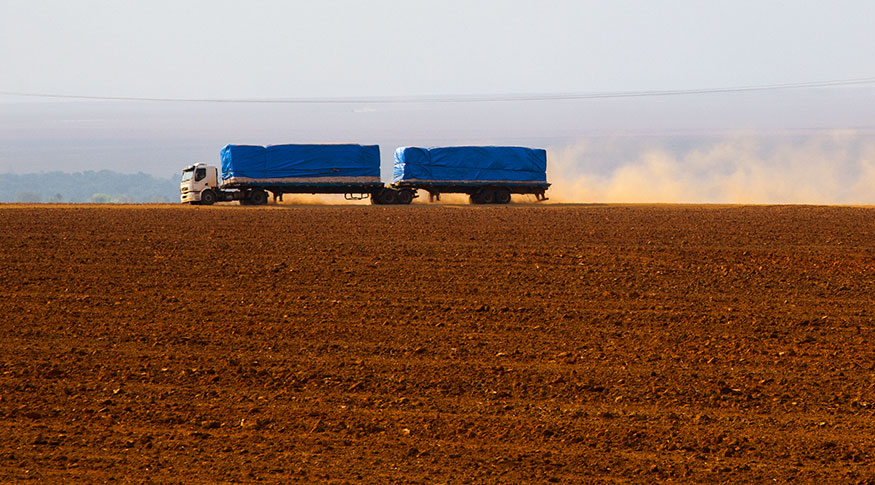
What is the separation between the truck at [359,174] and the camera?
149 feet

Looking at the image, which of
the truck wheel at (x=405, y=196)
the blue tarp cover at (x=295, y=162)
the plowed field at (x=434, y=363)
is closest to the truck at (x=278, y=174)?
the blue tarp cover at (x=295, y=162)

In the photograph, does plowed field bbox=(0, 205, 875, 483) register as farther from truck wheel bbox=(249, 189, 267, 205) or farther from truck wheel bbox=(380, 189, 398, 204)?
truck wheel bbox=(380, 189, 398, 204)

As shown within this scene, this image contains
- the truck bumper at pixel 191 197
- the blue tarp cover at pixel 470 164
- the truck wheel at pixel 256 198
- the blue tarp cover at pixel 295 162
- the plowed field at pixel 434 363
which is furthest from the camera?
the blue tarp cover at pixel 470 164

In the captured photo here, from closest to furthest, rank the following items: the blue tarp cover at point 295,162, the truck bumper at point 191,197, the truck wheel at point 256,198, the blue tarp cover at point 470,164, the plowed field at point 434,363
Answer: the plowed field at point 434,363 < the truck wheel at point 256,198 < the truck bumper at point 191,197 < the blue tarp cover at point 295,162 < the blue tarp cover at point 470,164

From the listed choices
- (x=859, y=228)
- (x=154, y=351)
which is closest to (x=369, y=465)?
(x=154, y=351)

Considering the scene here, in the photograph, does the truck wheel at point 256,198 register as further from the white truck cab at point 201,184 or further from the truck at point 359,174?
the white truck cab at point 201,184

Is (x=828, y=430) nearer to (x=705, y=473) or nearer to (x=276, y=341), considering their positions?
(x=705, y=473)

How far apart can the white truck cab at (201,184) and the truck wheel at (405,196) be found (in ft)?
25.0

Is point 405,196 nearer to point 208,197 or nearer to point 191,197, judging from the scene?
point 208,197

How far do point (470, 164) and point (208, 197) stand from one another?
36.5 ft

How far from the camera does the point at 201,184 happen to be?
45.3 meters

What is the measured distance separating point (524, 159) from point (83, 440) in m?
40.0

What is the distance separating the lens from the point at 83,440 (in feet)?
29.3

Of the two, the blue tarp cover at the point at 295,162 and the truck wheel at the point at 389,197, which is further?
the truck wheel at the point at 389,197
